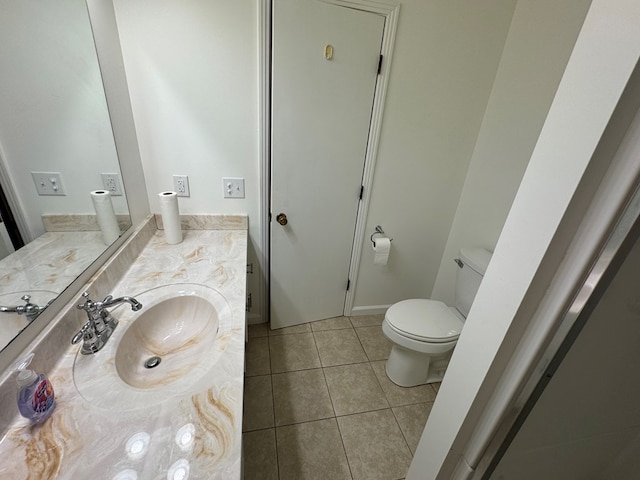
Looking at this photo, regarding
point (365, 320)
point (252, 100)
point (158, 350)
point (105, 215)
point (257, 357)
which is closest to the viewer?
point (158, 350)

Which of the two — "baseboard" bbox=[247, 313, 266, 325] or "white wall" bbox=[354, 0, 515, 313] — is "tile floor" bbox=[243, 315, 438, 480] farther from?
"white wall" bbox=[354, 0, 515, 313]

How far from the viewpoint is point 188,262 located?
1273mm

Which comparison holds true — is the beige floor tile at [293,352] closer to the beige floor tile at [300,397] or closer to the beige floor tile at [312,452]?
the beige floor tile at [300,397]

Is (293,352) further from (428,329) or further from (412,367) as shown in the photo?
(428,329)

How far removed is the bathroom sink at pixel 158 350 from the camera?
0.69 m

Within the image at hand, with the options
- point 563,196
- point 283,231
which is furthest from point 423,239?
point 563,196

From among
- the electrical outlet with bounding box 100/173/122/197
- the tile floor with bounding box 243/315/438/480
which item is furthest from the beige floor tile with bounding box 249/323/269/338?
the electrical outlet with bounding box 100/173/122/197

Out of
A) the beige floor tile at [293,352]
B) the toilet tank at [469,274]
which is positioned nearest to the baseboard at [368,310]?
the beige floor tile at [293,352]

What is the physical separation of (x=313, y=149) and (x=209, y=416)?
4.45ft

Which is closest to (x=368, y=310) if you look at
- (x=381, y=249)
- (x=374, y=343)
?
(x=374, y=343)

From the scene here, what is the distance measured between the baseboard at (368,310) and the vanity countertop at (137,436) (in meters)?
1.51

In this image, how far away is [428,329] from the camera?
1508 millimetres

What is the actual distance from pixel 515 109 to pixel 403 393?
1791 millimetres

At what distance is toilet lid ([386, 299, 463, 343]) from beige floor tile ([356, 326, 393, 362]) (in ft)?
1.48
